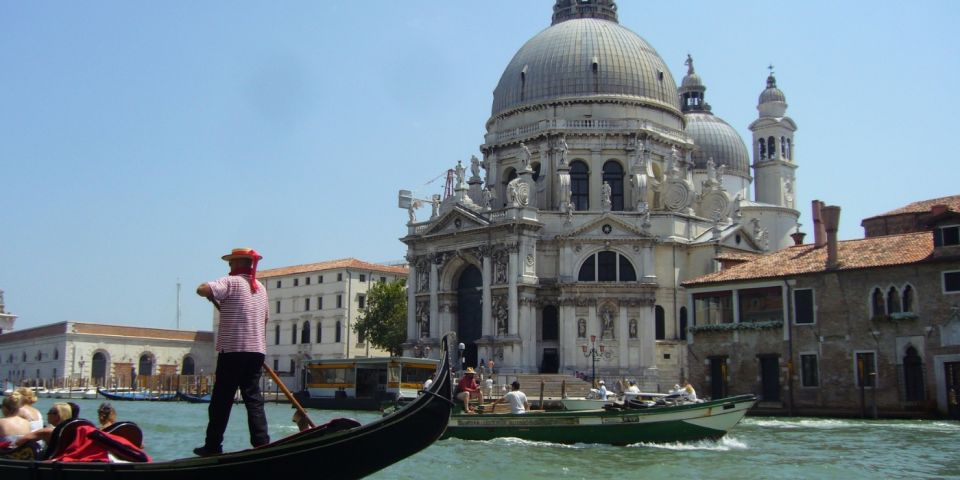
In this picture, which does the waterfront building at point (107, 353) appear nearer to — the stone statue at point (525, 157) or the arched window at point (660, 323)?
the stone statue at point (525, 157)

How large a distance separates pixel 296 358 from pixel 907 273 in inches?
1693

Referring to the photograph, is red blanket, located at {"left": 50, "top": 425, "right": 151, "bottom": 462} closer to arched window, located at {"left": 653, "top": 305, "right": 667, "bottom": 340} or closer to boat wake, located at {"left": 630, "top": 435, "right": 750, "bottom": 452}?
boat wake, located at {"left": 630, "top": 435, "right": 750, "bottom": 452}

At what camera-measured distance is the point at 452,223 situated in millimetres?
46438

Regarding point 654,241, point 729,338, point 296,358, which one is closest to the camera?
point 729,338

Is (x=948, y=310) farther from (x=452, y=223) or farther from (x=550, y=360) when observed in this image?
(x=452, y=223)

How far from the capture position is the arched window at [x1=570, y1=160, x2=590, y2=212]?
159 feet

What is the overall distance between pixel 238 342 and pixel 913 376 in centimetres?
2666

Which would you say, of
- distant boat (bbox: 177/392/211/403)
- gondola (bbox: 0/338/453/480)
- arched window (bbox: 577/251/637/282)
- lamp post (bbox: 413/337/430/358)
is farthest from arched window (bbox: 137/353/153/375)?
Result: gondola (bbox: 0/338/453/480)

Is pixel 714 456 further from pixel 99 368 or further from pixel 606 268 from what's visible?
pixel 99 368

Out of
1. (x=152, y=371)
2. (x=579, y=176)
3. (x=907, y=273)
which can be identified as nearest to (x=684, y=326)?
(x=579, y=176)

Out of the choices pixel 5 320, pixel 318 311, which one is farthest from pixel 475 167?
pixel 5 320

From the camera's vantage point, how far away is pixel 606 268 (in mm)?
44438

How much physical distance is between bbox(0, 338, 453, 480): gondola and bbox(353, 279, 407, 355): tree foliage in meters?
45.3

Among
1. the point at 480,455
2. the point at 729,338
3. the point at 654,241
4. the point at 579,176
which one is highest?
the point at 579,176
